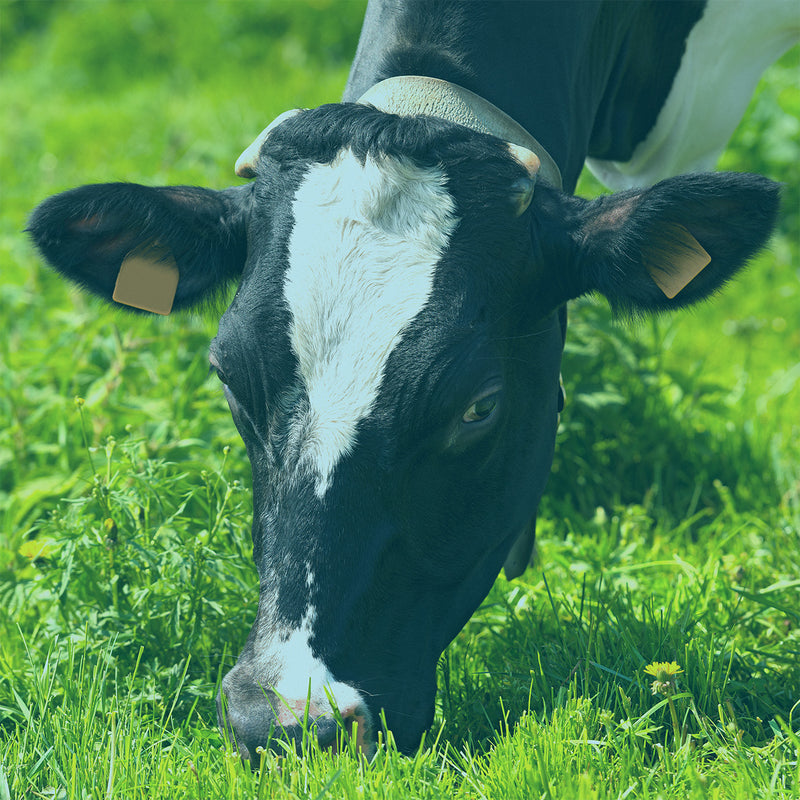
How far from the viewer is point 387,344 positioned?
243 cm

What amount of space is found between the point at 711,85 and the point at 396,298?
2.37m

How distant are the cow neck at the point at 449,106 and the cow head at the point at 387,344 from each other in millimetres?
162

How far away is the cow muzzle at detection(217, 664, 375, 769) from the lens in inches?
88.3

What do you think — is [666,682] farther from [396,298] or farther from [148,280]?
[148,280]

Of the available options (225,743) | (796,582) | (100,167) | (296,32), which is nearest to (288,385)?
(225,743)

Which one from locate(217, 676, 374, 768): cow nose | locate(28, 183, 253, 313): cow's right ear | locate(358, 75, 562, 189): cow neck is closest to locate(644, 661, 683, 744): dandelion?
locate(217, 676, 374, 768): cow nose

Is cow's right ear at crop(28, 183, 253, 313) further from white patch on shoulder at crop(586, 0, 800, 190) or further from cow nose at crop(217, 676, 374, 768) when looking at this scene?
white patch on shoulder at crop(586, 0, 800, 190)

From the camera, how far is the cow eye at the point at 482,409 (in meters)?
2.54

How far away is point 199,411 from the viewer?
4.05m

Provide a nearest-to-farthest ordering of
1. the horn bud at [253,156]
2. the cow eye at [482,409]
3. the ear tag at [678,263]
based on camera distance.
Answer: the cow eye at [482,409], the ear tag at [678,263], the horn bud at [253,156]

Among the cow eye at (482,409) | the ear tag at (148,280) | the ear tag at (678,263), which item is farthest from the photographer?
the ear tag at (148,280)

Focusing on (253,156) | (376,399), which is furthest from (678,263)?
(253,156)

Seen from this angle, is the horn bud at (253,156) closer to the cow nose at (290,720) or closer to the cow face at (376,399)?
the cow face at (376,399)

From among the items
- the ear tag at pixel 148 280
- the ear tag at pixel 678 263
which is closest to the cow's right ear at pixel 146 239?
the ear tag at pixel 148 280
